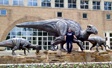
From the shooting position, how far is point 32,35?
2336 centimetres

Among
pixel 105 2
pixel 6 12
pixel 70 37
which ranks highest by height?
pixel 105 2

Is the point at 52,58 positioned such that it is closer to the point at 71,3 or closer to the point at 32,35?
the point at 32,35

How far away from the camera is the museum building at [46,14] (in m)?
22.6

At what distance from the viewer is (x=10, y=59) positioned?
10.7 meters

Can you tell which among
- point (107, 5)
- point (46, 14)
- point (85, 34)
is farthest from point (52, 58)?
point (107, 5)

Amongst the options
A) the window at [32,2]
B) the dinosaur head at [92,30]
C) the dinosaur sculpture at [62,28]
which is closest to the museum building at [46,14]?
the window at [32,2]

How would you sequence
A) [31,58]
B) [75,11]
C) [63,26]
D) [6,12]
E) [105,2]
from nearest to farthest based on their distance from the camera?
[31,58]
[63,26]
[6,12]
[75,11]
[105,2]

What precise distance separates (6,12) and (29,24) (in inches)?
470

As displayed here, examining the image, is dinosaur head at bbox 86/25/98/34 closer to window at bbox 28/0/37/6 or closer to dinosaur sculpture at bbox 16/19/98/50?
dinosaur sculpture at bbox 16/19/98/50

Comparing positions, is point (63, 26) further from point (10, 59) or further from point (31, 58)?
point (10, 59)

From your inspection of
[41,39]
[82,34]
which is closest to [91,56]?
[82,34]

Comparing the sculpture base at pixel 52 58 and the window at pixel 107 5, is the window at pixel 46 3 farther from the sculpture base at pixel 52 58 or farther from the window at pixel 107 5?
the sculpture base at pixel 52 58

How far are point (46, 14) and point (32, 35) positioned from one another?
12.6 feet

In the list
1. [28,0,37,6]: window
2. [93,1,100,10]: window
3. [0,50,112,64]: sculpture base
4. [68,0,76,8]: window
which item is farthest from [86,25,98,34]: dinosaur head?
[93,1,100,10]: window
